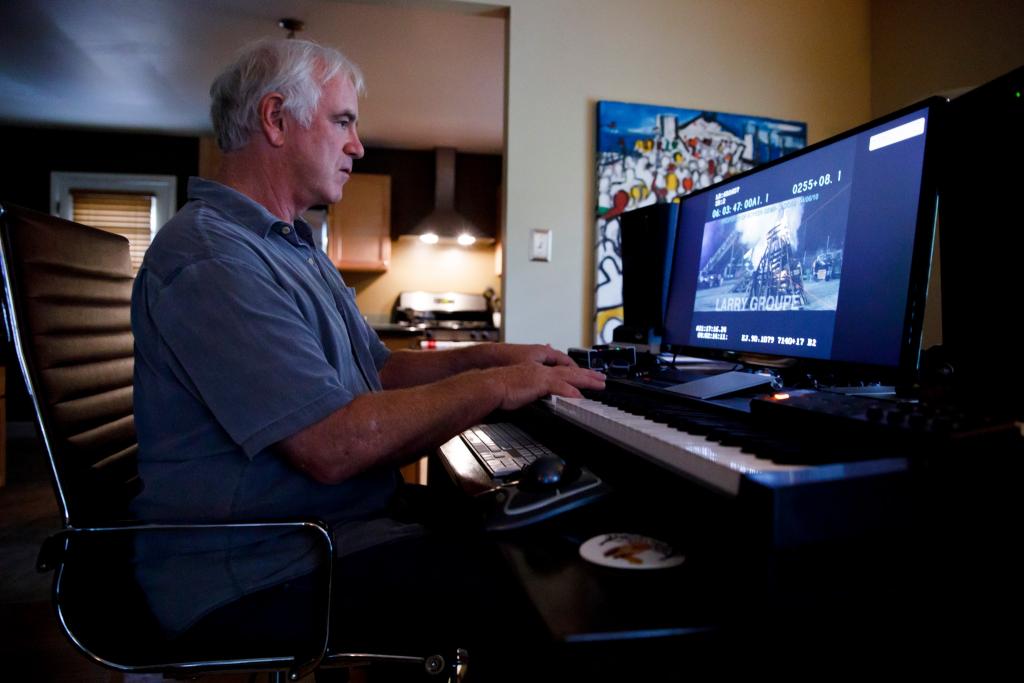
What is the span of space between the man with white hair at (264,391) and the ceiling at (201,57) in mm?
1724

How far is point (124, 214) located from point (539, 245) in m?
4.87

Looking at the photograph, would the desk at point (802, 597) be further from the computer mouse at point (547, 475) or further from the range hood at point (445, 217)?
the range hood at point (445, 217)

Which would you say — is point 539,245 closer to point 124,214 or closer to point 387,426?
point 387,426

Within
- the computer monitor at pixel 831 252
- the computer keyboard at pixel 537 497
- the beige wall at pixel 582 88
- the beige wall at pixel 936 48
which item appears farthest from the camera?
the beige wall at pixel 582 88

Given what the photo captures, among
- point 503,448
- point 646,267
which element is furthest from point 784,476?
point 646,267

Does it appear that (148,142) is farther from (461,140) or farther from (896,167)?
(896,167)

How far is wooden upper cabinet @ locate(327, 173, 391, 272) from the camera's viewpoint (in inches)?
221

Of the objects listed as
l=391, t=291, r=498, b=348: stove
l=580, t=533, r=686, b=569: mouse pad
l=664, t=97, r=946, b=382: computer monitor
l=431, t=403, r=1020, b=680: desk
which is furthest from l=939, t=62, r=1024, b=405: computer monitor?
l=391, t=291, r=498, b=348: stove

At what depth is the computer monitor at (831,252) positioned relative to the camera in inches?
32.1

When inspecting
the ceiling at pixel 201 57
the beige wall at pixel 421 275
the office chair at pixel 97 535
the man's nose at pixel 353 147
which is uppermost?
the ceiling at pixel 201 57

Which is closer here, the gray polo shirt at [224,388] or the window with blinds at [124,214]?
the gray polo shirt at [224,388]

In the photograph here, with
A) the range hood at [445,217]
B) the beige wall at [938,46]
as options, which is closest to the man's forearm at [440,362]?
the beige wall at [938,46]

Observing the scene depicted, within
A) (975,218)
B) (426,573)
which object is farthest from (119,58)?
(975,218)

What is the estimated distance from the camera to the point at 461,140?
5.66m
